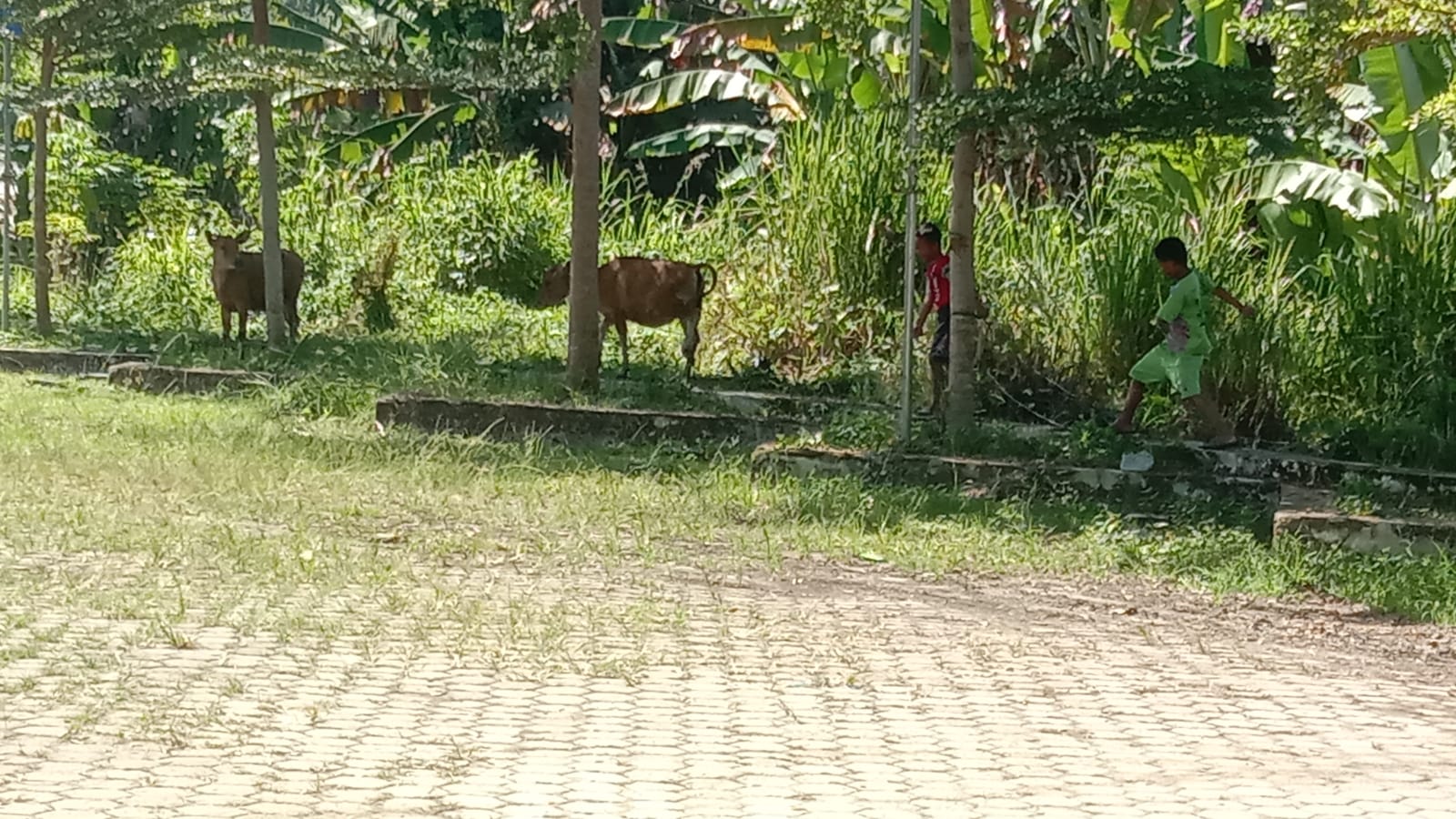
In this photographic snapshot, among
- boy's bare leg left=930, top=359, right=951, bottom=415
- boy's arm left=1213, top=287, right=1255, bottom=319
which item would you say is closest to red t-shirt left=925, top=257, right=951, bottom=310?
boy's bare leg left=930, top=359, right=951, bottom=415

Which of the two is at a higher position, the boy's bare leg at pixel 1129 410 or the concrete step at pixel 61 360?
the boy's bare leg at pixel 1129 410

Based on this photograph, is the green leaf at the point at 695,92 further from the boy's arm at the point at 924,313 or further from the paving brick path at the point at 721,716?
the paving brick path at the point at 721,716

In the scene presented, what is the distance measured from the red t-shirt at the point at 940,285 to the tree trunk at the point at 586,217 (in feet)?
8.45

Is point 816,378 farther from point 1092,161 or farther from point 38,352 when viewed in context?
point 38,352

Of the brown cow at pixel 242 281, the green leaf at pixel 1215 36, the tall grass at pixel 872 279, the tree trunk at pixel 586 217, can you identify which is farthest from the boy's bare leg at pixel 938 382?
the brown cow at pixel 242 281

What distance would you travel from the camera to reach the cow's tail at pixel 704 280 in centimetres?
1502

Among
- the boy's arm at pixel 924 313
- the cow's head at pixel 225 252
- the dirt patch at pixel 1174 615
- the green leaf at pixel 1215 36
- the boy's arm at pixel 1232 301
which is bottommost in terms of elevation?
the dirt patch at pixel 1174 615

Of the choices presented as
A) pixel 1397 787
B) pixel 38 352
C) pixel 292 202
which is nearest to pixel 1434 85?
pixel 1397 787

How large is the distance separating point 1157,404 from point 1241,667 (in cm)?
624

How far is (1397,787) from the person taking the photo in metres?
5.25

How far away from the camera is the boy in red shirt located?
42.1 feet

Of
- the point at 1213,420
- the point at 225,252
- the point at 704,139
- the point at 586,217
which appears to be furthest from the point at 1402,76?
the point at 225,252

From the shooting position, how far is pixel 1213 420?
1203cm

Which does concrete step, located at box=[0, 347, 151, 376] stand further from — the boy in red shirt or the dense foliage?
the boy in red shirt
